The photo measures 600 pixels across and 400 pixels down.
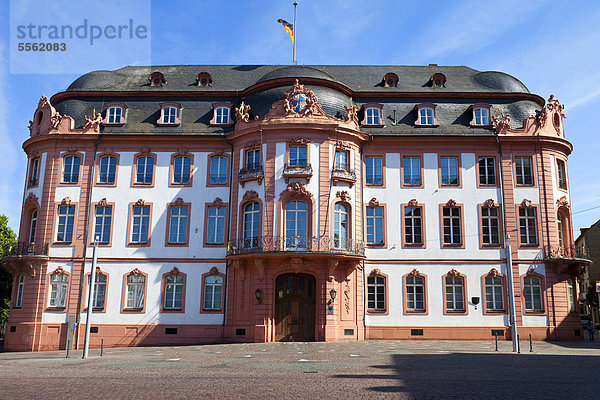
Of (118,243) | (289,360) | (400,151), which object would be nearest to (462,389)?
(289,360)

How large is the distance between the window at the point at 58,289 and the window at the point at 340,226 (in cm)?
1558

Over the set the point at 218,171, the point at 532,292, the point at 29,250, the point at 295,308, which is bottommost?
the point at 295,308

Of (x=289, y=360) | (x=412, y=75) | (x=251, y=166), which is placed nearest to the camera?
(x=289, y=360)

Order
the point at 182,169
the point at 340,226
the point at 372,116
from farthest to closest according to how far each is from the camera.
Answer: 1. the point at 372,116
2. the point at 182,169
3. the point at 340,226

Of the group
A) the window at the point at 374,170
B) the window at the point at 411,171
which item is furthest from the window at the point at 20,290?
the window at the point at 411,171

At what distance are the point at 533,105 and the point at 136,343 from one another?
27.5m

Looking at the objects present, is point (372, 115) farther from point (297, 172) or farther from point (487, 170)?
point (487, 170)

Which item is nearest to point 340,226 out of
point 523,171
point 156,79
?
point 523,171

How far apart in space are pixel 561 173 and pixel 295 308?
17994 mm

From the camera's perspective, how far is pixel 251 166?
32188mm

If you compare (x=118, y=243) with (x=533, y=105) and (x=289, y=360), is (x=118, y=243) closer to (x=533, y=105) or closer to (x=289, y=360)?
(x=289, y=360)

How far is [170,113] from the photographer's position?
34906 millimetres

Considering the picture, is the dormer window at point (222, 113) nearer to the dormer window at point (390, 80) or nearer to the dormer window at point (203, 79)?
the dormer window at point (203, 79)

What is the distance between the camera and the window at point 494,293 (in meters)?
31.8
